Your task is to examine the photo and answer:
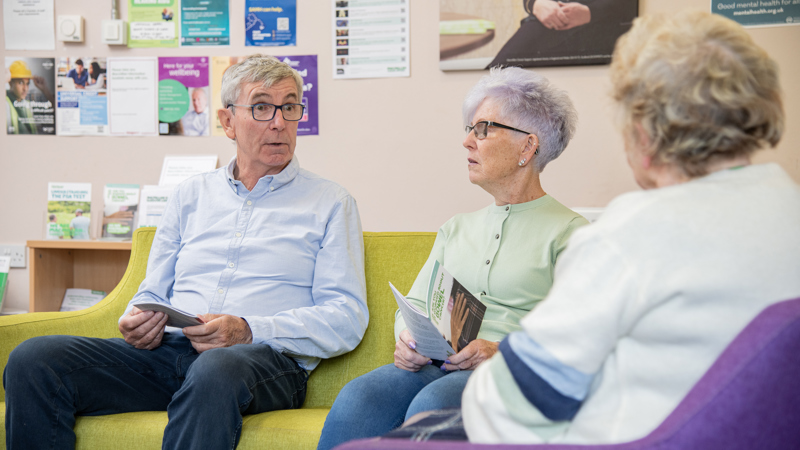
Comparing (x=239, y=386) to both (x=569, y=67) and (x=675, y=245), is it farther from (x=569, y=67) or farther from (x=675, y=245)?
(x=569, y=67)

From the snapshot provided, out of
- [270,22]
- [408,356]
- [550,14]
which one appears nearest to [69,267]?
[270,22]

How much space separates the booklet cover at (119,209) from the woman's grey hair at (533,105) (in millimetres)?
1750

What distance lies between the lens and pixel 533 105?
1762mm

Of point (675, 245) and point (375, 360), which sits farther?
point (375, 360)

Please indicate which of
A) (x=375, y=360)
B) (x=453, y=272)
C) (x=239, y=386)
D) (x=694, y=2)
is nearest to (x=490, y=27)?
(x=694, y=2)

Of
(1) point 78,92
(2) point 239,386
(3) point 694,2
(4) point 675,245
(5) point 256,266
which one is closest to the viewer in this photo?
(4) point 675,245

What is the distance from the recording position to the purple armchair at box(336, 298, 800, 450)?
2.17 feet

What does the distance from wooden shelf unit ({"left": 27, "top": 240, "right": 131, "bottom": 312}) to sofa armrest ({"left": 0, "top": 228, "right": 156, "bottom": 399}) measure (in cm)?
57

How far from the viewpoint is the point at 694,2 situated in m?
2.40

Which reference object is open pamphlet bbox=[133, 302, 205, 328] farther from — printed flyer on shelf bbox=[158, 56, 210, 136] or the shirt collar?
printed flyer on shelf bbox=[158, 56, 210, 136]

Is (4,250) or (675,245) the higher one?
(675,245)

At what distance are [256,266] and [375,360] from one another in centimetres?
45

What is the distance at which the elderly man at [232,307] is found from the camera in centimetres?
152

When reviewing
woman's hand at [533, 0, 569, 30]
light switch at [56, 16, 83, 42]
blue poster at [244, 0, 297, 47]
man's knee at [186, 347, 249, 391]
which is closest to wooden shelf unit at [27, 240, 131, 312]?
light switch at [56, 16, 83, 42]
